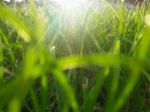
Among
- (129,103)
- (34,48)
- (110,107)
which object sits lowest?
(129,103)

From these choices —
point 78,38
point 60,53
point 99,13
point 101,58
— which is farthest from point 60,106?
point 99,13

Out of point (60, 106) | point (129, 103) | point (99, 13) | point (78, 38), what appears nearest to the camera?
point (60, 106)

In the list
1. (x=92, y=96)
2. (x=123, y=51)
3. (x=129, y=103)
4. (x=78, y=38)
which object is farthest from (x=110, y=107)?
(x=78, y=38)

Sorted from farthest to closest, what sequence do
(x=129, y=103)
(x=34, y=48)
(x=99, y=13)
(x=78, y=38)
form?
1. (x=99, y=13)
2. (x=78, y=38)
3. (x=129, y=103)
4. (x=34, y=48)

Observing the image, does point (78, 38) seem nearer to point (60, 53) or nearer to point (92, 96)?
point (60, 53)

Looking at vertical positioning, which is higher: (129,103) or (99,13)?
(99,13)

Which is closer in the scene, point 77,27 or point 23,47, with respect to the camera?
point 23,47
